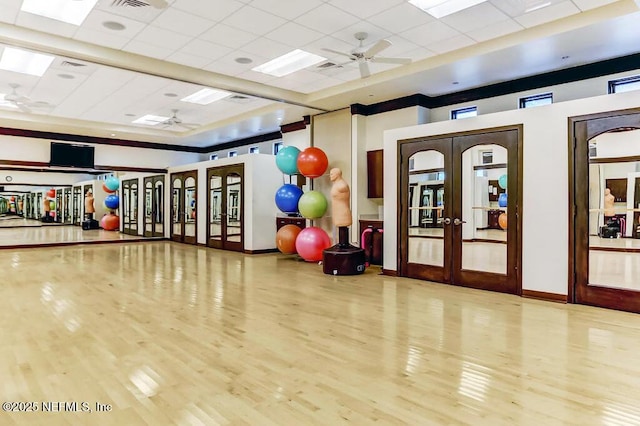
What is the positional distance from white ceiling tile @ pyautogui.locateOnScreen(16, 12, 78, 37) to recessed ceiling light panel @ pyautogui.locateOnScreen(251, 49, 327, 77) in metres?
2.86

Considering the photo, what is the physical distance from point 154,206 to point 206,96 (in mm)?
7366

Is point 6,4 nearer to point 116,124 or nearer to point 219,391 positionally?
point 219,391

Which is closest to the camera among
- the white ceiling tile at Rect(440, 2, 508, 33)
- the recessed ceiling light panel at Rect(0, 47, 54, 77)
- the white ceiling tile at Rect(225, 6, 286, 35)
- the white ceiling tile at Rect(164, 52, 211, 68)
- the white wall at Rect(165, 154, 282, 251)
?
the white ceiling tile at Rect(440, 2, 508, 33)

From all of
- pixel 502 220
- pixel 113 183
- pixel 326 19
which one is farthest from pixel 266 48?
pixel 113 183

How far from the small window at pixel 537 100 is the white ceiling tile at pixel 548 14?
192cm

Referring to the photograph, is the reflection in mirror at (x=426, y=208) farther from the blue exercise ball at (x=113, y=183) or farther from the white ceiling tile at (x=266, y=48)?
the blue exercise ball at (x=113, y=183)

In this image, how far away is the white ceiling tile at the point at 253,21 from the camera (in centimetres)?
538

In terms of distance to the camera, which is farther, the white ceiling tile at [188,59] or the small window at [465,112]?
the small window at [465,112]

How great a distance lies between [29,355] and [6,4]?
14.1ft

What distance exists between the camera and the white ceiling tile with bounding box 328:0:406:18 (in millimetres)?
5117

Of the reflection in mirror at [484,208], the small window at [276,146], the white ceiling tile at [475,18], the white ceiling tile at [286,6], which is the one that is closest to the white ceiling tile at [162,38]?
the white ceiling tile at [286,6]

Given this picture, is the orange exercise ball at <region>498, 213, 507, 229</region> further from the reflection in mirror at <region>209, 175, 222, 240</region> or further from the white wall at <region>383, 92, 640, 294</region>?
the reflection in mirror at <region>209, 175, 222, 240</region>

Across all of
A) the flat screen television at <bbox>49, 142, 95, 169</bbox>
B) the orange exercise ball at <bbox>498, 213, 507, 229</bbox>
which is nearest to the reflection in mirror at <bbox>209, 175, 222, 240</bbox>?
the flat screen television at <bbox>49, 142, 95, 169</bbox>

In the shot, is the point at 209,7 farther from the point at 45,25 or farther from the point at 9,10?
the point at 9,10
